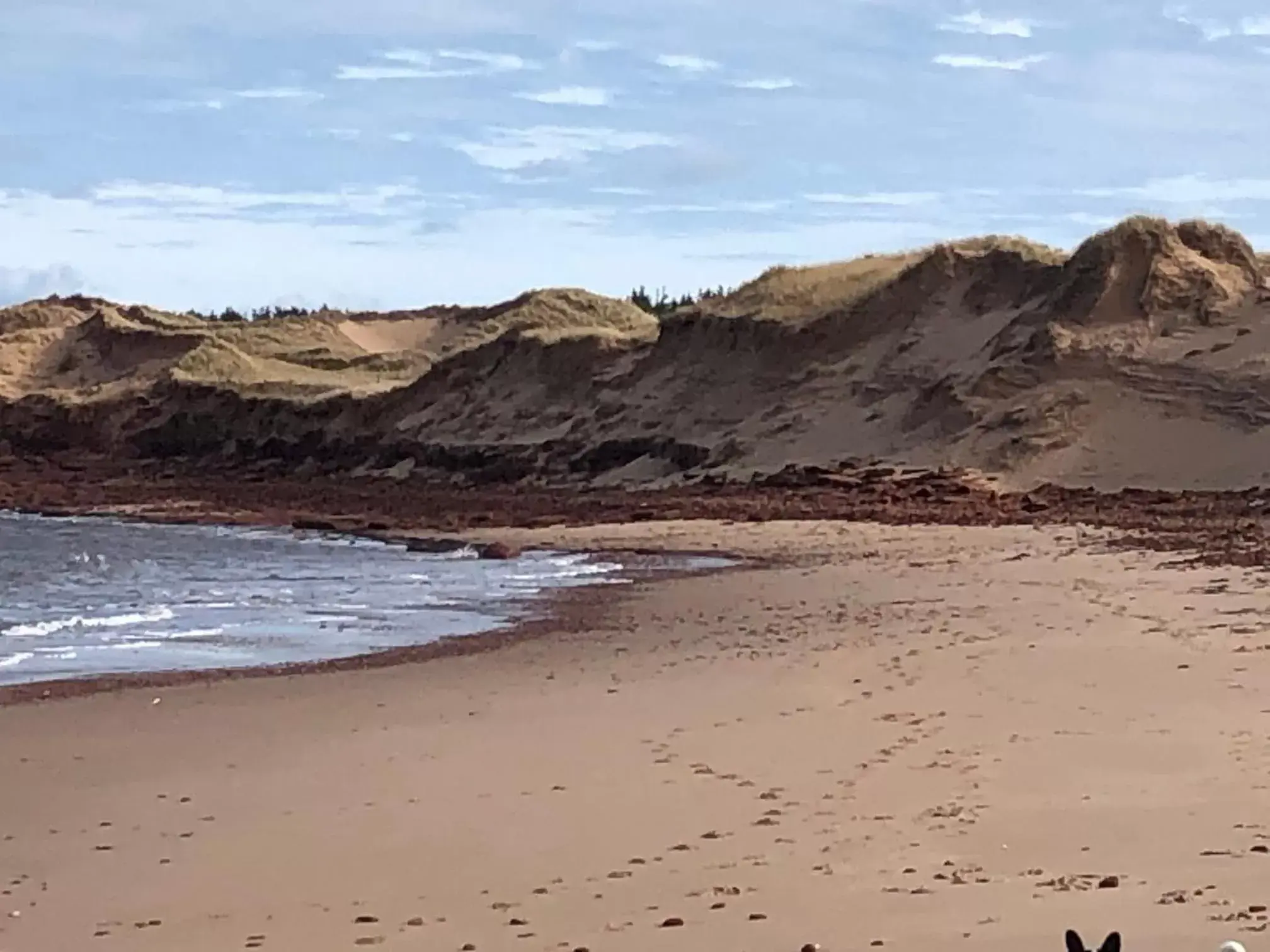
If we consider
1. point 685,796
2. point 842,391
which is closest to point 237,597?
point 685,796

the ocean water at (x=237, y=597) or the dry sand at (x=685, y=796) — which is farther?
the ocean water at (x=237, y=597)

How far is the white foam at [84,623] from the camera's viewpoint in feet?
53.6

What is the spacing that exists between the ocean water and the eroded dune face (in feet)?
31.7

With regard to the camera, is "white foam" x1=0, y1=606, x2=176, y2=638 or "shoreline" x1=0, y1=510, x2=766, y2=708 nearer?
"shoreline" x1=0, y1=510, x2=766, y2=708

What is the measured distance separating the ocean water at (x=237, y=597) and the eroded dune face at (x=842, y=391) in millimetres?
9648

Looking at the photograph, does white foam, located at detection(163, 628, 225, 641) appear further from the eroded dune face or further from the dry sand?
the eroded dune face

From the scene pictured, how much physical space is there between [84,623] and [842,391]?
21.7 meters

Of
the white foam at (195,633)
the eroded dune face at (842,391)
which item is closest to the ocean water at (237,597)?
the white foam at (195,633)

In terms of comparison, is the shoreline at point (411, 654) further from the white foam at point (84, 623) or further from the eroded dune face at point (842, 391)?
the eroded dune face at point (842, 391)

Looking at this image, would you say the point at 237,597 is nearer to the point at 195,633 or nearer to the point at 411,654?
the point at 195,633

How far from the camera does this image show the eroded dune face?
3011cm

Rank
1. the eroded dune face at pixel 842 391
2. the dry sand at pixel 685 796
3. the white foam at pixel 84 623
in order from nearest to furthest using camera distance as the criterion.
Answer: the dry sand at pixel 685 796 < the white foam at pixel 84 623 < the eroded dune face at pixel 842 391

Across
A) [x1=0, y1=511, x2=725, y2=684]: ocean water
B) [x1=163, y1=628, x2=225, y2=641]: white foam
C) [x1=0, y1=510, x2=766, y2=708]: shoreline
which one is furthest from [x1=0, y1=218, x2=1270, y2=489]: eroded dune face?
[x1=163, y1=628, x2=225, y2=641]: white foam

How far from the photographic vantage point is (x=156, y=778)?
8.88m
